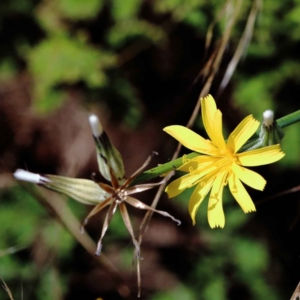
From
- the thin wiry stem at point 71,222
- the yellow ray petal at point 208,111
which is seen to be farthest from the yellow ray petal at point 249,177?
the thin wiry stem at point 71,222

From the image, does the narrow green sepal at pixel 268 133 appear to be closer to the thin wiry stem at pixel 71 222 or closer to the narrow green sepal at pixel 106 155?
the narrow green sepal at pixel 106 155

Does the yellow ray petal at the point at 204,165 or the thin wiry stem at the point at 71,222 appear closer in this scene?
the yellow ray petal at the point at 204,165

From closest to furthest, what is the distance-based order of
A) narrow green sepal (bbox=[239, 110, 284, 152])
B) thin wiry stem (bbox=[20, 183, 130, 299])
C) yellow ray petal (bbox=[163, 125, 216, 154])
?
narrow green sepal (bbox=[239, 110, 284, 152]) → yellow ray petal (bbox=[163, 125, 216, 154]) → thin wiry stem (bbox=[20, 183, 130, 299])

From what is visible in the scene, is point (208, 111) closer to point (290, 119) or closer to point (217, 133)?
point (217, 133)

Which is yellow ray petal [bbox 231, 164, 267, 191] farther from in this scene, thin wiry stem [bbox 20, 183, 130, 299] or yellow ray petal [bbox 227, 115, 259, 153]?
thin wiry stem [bbox 20, 183, 130, 299]

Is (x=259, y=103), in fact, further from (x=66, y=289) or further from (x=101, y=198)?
(x=66, y=289)

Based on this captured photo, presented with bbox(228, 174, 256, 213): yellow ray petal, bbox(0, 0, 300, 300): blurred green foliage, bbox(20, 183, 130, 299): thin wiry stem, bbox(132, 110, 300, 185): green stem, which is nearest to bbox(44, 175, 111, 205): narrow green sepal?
bbox(132, 110, 300, 185): green stem

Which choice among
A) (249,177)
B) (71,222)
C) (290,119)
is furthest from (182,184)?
(71,222)
